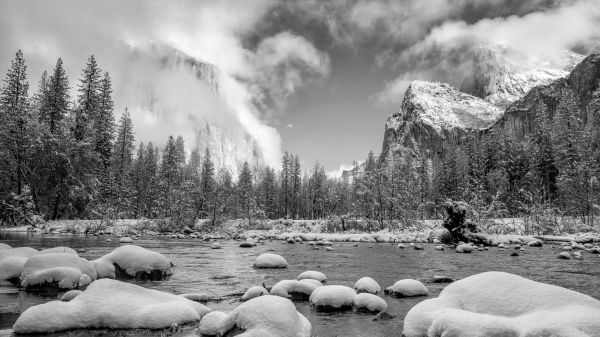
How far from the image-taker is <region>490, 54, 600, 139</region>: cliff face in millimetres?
99000

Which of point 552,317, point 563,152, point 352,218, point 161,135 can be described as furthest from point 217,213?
point 161,135

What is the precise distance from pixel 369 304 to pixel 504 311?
253cm

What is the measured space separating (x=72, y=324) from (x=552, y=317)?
7331 millimetres

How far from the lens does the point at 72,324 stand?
5828 millimetres

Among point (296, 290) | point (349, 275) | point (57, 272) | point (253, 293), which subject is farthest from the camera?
point (349, 275)

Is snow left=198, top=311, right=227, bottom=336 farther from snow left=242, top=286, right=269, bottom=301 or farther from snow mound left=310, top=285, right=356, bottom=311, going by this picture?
snow mound left=310, top=285, right=356, bottom=311

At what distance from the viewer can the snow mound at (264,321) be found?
5.12 metres

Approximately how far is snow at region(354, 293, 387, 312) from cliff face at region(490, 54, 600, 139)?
250 feet

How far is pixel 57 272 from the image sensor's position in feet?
28.5

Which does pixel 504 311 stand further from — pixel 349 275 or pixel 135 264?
pixel 135 264

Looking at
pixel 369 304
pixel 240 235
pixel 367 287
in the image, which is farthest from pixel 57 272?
pixel 240 235

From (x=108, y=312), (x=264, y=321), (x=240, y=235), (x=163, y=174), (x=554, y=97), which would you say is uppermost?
(x=554, y=97)

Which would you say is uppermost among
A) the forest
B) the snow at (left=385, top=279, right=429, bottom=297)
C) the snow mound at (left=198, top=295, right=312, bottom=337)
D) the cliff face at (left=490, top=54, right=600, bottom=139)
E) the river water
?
the cliff face at (left=490, top=54, right=600, bottom=139)

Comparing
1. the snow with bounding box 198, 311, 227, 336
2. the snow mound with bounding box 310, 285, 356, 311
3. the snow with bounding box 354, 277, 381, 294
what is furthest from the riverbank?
the snow with bounding box 198, 311, 227, 336
